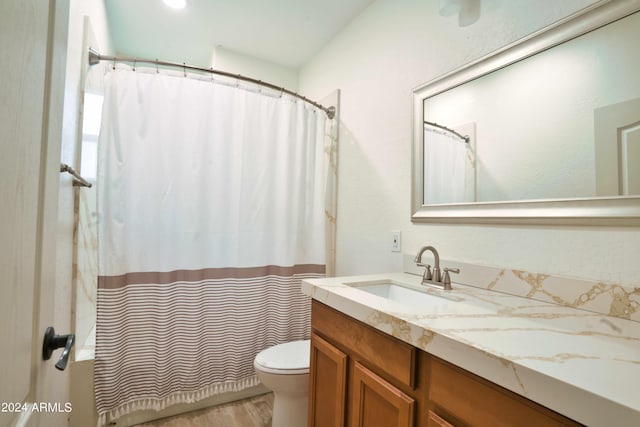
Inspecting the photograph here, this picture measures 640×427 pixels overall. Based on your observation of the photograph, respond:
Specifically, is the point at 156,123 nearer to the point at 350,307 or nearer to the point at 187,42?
the point at 187,42

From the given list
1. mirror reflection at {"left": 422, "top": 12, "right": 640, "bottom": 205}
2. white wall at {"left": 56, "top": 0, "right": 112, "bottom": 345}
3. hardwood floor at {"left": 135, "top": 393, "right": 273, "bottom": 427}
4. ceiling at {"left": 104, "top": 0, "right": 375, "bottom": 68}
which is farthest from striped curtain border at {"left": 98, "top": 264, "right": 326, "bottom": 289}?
ceiling at {"left": 104, "top": 0, "right": 375, "bottom": 68}

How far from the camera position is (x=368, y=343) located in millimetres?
954

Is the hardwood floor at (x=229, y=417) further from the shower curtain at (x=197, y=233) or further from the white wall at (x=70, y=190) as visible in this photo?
the white wall at (x=70, y=190)

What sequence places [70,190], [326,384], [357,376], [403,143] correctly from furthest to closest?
[403,143] < [70,190] < [326,384] < [357,376]

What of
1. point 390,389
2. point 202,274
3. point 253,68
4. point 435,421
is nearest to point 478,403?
point 435,421

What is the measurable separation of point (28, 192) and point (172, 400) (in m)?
1.62

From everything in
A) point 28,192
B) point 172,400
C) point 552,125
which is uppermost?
point 552,125

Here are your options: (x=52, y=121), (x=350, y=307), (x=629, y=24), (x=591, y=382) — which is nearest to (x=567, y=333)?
(x=591, y=382)

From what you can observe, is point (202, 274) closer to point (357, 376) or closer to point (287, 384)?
point (287, 384)

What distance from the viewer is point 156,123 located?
1.61m

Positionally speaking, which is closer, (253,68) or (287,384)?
(287,384)

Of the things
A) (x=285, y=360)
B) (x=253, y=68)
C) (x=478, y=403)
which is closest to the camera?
(x=478, y=403)

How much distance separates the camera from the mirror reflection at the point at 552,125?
896 mm

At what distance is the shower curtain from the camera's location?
1.53 meters
